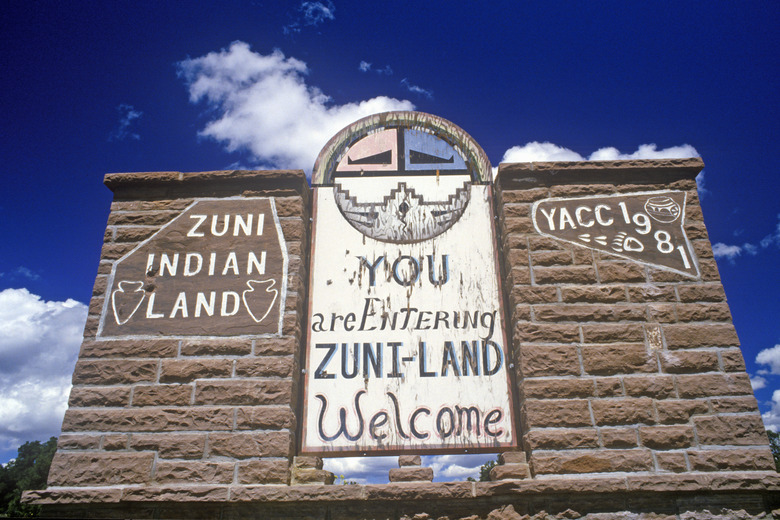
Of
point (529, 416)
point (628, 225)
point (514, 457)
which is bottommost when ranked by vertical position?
point (514, 457)

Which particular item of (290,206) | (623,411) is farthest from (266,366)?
(623,411)

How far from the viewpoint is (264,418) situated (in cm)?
364

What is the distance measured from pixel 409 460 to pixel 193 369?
177 centimetres


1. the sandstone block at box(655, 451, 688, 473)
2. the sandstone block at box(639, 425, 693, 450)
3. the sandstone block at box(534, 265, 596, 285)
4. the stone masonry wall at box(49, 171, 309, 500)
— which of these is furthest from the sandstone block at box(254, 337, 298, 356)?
the sandstone block at box(655, 451, 688, 473)

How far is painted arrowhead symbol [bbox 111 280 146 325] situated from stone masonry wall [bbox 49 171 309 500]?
13 cm

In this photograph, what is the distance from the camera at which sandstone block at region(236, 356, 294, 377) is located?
149 inches

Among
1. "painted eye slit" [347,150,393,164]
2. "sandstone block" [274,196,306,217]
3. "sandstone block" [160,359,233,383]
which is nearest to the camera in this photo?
"sandstone block" [160,359,233,383]

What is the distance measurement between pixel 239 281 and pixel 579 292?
280cm

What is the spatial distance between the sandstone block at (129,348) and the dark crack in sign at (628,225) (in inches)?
126

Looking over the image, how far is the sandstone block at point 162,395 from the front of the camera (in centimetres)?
374

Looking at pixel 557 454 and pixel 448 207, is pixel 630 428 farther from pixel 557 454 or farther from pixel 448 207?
pixel 448 207

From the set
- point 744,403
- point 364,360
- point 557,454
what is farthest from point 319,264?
point 744,403

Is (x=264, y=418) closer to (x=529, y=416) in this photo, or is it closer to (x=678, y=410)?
(x=529, y=416)

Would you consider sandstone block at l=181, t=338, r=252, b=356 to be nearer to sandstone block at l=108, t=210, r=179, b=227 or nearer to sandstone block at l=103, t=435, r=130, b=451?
sandstone block at l=103, t=435, r=130, b=451
